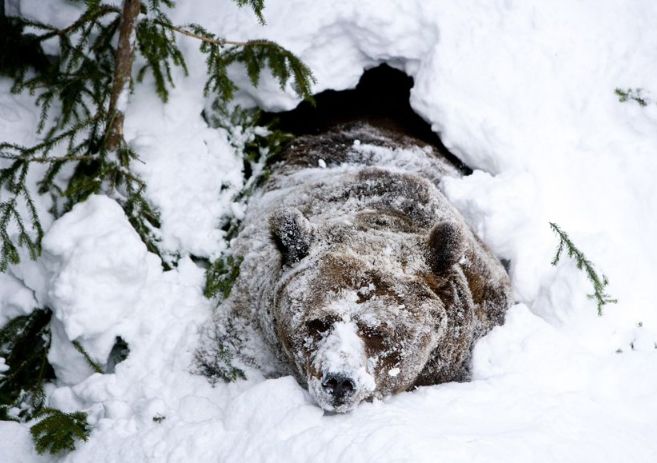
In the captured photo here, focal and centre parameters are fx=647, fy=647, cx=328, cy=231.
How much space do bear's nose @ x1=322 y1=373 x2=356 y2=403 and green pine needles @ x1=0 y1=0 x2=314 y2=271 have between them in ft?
7.80

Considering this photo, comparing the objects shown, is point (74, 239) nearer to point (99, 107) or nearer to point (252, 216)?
point (99, 107)

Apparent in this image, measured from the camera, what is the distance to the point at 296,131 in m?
6.61

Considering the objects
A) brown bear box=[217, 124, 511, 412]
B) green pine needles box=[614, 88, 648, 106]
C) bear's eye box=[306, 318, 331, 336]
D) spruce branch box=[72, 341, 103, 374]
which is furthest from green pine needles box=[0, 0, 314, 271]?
green pine needles box=[614, 88, 648, 106]

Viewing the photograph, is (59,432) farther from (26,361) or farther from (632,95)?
(632,95)

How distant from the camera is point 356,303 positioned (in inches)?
146

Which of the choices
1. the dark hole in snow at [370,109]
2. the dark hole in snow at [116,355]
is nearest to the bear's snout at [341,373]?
the dark hole in snow at [116,355]

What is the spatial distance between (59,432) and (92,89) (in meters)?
2.82

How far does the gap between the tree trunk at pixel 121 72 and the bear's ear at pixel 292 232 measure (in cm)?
160

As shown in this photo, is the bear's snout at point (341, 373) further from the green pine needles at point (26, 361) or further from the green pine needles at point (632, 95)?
the green pine needles at point (632, 95)

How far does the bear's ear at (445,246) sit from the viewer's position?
4012mm

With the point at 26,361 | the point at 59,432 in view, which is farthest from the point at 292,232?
the point at 26,361

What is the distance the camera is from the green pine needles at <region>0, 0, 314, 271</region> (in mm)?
4688

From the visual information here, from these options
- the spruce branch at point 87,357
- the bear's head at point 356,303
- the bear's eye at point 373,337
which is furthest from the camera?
the spruce branch at point 87,357

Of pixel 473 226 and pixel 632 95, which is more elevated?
pixel 632 95
